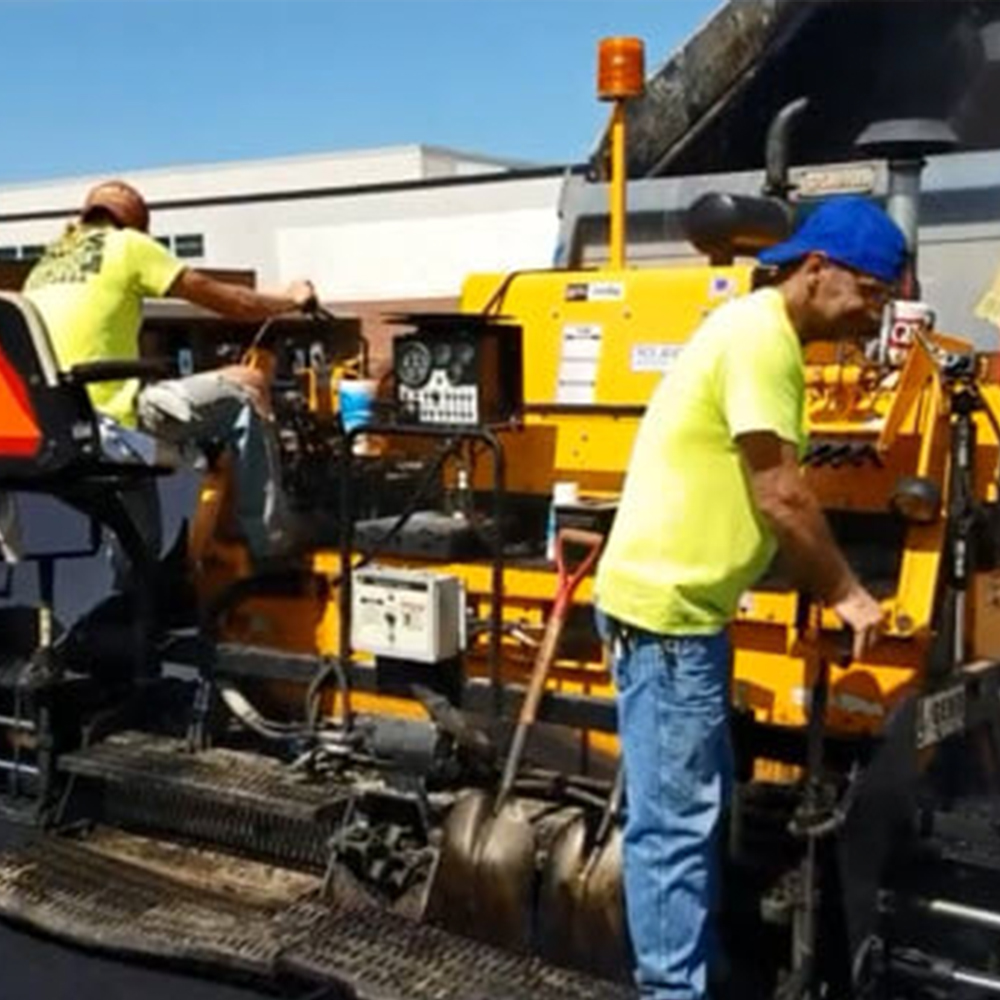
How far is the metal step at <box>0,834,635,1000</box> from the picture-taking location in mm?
3312

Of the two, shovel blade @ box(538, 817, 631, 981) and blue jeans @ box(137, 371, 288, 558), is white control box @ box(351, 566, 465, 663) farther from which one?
shovel blade @ box(538, 817, 631, 981)

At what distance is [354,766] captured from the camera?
4.17 metres

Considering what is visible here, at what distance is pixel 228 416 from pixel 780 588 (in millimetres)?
1640

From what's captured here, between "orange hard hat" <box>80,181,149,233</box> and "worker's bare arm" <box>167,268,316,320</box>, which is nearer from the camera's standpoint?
"worker's bare arm" <box>167,268,316,320</box>

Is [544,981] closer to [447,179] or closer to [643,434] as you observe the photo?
[643,434]

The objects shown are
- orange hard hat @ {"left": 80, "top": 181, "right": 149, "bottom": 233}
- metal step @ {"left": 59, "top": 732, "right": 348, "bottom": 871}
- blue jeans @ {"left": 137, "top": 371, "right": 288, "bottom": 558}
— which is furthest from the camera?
orange hard hat @ {"left": 80, "top": 181, "right": 149, "bottom": 233}

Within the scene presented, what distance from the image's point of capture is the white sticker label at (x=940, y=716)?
3.40 metres

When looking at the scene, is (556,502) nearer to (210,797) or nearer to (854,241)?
(210,797)

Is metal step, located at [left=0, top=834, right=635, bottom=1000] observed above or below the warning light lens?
below

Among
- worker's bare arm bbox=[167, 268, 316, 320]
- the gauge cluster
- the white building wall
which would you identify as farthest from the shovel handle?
the white building wall

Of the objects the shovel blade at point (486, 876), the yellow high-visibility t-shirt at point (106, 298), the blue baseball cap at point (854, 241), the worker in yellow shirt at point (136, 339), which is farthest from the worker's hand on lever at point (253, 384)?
the blue baseball cap at point (854, 241)

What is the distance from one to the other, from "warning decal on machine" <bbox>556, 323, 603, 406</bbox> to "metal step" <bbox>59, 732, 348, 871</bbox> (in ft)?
4.00

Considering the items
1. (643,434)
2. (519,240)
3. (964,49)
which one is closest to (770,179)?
(964,49)

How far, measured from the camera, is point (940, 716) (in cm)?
349
